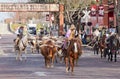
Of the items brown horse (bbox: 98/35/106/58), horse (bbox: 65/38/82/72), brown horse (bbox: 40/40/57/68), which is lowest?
brown horse (bbox: 98/35/106/58)

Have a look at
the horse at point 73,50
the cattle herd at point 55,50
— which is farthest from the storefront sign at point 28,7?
the horse at point 73,50

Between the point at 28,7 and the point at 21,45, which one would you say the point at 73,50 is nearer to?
the point at 21,45

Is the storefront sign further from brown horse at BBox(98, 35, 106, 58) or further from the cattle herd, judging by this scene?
the cattle herd

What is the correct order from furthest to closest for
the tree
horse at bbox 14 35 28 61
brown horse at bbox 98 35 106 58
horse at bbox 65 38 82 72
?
the tree
brown horse at bbox 98 35 106 58
horse at bbox 14 35 28 61
horse at bbox 65 38 82 72

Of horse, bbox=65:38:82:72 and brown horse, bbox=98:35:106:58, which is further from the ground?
horse, bbox=65:38:82:72

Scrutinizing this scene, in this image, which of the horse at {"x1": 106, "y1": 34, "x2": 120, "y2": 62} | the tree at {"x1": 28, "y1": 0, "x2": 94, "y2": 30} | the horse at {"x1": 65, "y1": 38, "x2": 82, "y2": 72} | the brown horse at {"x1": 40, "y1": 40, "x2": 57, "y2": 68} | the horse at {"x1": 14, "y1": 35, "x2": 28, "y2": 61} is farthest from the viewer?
the tree at {"x1": 28, "y1": 0, "x2": 94, "y2": 30}

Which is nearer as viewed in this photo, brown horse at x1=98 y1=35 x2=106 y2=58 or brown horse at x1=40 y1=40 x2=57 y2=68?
brown horse at x1=40 y1=40 x2=57 y2=68

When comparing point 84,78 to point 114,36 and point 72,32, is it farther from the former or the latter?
point 114,36

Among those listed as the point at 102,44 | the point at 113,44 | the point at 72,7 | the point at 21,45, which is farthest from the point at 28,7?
the point at 113,44

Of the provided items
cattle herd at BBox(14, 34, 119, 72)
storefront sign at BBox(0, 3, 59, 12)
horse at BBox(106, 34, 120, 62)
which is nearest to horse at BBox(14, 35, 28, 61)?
cattle herd at BBox(14, 34, 119, 72)

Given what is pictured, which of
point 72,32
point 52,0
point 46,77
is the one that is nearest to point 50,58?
point 72,32

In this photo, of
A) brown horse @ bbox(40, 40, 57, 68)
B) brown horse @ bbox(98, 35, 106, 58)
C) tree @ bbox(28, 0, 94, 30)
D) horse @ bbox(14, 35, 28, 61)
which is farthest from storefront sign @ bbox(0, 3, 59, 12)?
brown horse @ bbox(40, 40, 57, 68)

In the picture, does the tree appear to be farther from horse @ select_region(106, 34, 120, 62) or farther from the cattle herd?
horse @ select_region(106, 34, 120, 62)

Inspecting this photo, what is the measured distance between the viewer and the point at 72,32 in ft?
81.7
